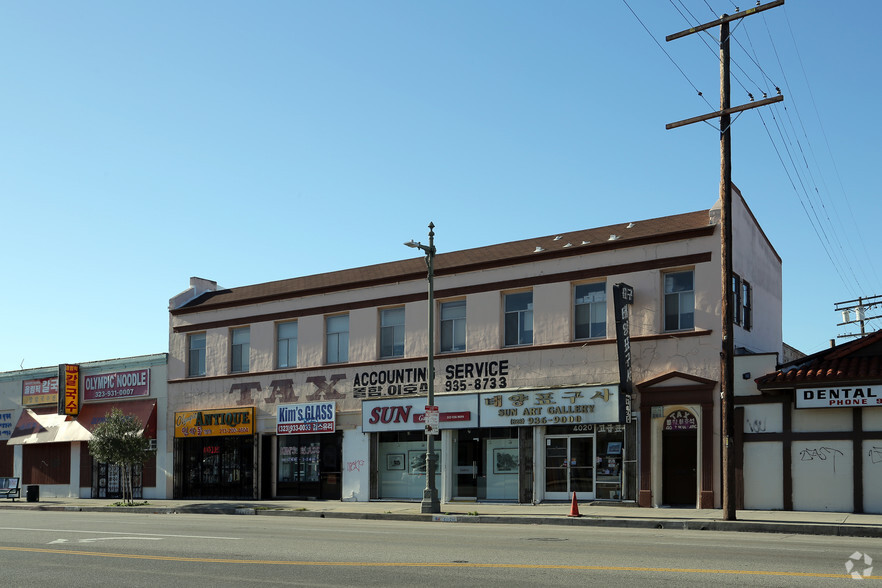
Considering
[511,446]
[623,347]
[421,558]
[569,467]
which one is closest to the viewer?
[421,558]

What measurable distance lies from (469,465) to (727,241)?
1154 cm

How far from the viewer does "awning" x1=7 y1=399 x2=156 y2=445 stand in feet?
121

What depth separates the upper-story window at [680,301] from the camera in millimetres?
25484

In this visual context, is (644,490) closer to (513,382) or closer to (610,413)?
(610,413)

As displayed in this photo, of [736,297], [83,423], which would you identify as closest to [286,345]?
[83,423]

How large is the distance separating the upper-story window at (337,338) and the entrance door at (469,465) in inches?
217

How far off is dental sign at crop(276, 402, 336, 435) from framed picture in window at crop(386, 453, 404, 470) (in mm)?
2321

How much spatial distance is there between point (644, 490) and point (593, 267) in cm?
647

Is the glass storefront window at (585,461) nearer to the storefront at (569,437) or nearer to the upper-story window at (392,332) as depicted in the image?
the storefront at (569,437)

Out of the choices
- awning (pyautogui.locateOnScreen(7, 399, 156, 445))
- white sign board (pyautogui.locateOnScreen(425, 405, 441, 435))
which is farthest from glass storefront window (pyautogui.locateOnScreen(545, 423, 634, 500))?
awning (pyautogui.locateOnScreen(7, 399, 156, 445))

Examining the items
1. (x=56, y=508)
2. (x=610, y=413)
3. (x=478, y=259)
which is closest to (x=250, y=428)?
(x=56, y=508)

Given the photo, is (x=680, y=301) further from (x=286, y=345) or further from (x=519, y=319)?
(x=286, y=345)

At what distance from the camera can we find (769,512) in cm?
2269

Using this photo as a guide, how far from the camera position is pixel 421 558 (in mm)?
12883
